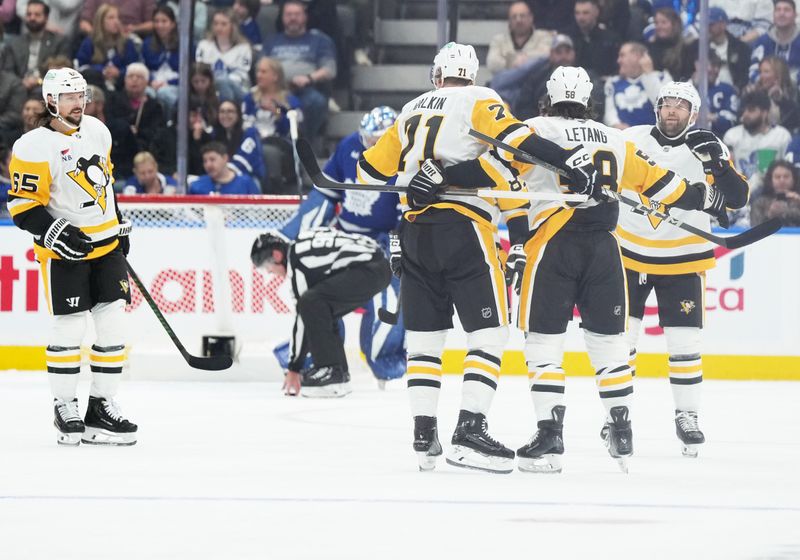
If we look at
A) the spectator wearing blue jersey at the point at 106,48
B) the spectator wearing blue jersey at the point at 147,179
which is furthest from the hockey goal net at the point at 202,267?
the spectator wearing blue jersey at the point at 106,48

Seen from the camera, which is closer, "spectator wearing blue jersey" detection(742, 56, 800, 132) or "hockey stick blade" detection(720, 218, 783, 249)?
"hockey stick blade" detection(720, 218, 783, 249)

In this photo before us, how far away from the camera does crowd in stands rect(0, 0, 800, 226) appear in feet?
28.7

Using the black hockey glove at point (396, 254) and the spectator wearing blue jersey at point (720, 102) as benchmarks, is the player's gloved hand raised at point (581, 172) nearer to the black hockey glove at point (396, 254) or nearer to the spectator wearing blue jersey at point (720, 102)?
the black hockey glove at point (396, 254)

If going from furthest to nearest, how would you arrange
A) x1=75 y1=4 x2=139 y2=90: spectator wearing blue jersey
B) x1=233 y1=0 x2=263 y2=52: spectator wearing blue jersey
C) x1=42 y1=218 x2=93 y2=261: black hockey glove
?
1. x1=233 y1=0 x2=263 y2=52: spectator wearing blue jersey
2. x1=75 y1=4 x2=139 y2=90: spectator wearing blue jersey
3. x1=42 y1=218 x2=93 y2=261: black hockey glove

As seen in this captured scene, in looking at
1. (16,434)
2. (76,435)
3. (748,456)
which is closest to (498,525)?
(748,456)

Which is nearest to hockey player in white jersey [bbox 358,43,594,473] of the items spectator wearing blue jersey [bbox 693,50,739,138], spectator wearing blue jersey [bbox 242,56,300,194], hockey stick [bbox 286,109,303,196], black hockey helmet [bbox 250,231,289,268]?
black hockey helmet [bbox 250,231,289,268]

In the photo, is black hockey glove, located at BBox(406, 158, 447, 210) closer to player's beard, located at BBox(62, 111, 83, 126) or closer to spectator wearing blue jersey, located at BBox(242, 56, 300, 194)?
player's beard, located at BBox(62, 111, 83, 126)

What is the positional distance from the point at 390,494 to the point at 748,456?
1.58 m

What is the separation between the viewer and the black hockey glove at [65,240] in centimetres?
506

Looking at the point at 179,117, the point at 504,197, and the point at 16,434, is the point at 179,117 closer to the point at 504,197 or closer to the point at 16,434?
the point at 16,434

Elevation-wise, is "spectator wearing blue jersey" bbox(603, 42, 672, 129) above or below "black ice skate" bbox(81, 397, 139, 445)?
above

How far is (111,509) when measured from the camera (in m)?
3.75

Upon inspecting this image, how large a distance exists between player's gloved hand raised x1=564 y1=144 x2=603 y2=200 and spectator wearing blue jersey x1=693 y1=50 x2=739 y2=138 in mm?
4331

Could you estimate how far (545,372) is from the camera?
4.59m
